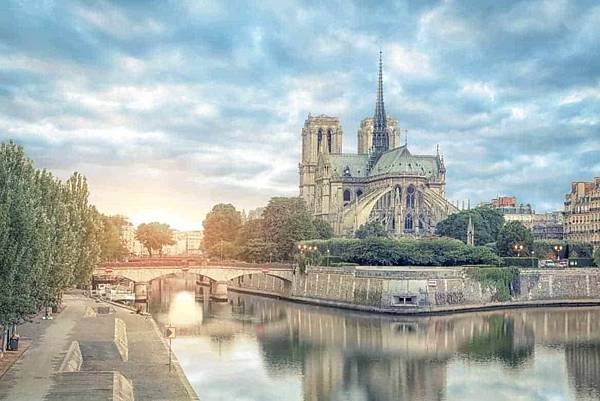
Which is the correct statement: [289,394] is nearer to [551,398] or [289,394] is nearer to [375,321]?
[551,398]

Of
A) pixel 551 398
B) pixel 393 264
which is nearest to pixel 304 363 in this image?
pixel 551 398

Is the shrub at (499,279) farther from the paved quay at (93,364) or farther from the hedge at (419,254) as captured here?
the paved quay at (93,364)

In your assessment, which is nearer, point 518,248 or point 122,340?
point 122,340

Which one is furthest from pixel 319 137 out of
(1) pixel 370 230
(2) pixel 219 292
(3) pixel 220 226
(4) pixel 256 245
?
(2) pixel 219 292

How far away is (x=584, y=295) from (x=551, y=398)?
4135 centimetres

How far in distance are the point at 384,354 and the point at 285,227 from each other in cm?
4476

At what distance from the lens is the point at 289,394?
34.9 metres

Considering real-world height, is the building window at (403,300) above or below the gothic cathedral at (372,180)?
below

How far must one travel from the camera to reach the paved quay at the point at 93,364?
25031 millimetres

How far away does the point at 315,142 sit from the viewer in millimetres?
139250

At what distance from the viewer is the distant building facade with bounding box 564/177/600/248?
10650 centimetres

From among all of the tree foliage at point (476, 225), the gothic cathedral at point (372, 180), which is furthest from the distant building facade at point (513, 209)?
the tree foliage at point (476, 225)

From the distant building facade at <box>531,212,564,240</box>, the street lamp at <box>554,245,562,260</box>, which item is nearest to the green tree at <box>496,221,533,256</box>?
the street lamp at <box>554,245,562,260</box>

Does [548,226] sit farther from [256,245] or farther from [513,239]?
[256,245]
